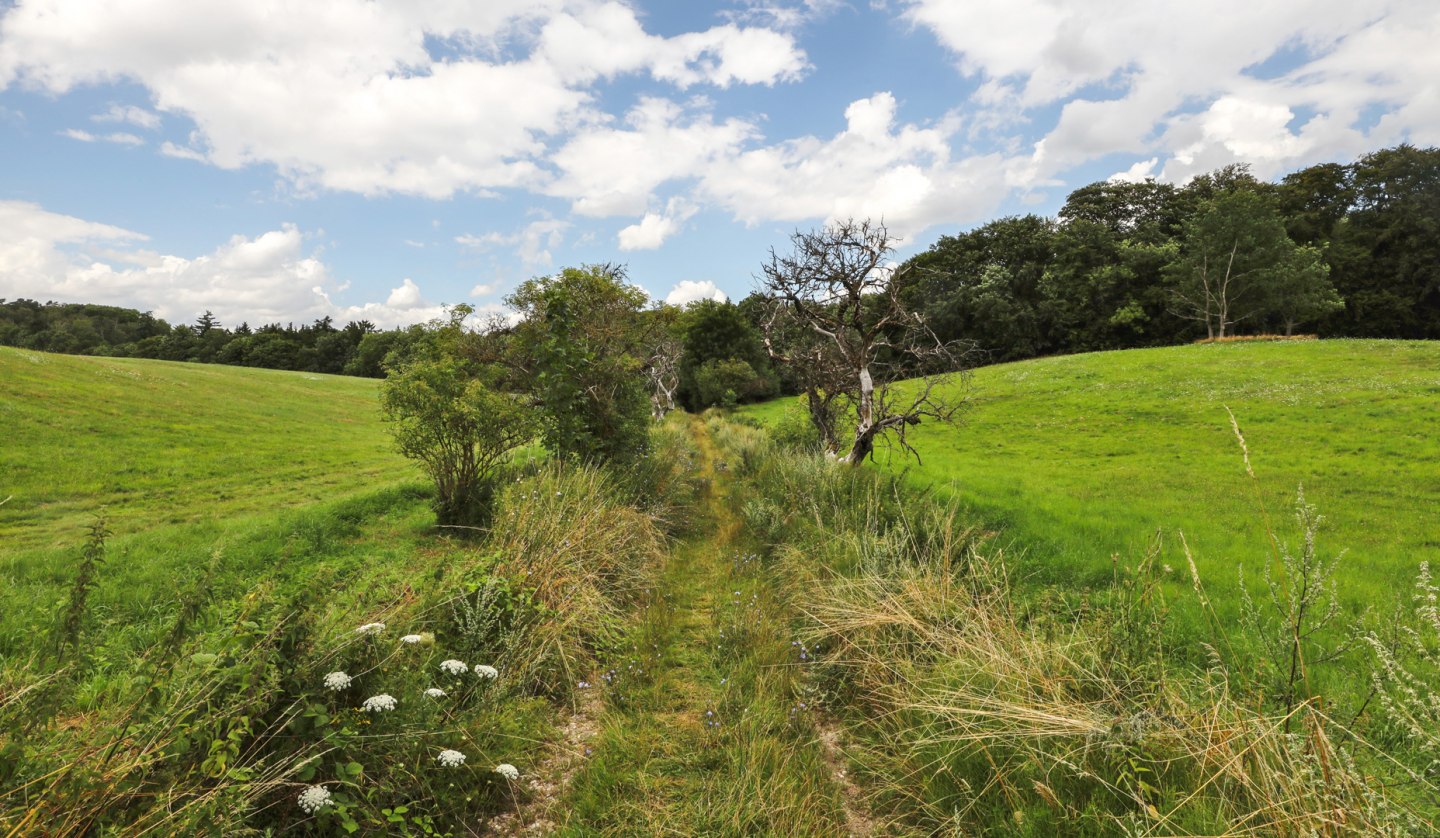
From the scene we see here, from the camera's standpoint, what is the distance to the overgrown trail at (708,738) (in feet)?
11.2

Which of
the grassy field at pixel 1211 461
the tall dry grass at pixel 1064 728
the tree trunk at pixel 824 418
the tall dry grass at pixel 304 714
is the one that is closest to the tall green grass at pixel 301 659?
the tall dry grass at pixel 304 714

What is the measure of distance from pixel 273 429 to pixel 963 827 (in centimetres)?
2555

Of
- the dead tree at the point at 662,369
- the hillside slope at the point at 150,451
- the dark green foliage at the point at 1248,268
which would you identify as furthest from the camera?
the dark green foliage at the point at 1248,268

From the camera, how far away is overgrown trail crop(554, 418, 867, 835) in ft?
11.2

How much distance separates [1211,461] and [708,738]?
1489 centimetres

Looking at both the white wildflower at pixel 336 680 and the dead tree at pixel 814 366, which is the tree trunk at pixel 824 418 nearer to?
the dead tree at pixel 814 366

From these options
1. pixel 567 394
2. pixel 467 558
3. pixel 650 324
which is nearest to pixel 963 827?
Result: pixel 467 558

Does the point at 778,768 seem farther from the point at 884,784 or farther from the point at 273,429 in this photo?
the point at 273,429

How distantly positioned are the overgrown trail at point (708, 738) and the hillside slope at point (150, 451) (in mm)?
6845

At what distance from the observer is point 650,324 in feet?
106

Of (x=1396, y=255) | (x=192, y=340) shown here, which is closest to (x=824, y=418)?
(x=1396, y=255)

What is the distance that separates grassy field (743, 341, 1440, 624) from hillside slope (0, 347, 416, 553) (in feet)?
42.8

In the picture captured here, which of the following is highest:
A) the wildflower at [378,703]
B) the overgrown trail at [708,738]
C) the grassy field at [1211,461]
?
the wildflower at [378,703]

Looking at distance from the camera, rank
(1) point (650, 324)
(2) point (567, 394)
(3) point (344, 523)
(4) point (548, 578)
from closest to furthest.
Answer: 1. (4) point (548, 578)
2. (3) point (344, 523)
3. (2) point (567, 394)
4. (1) point (650, 324)
